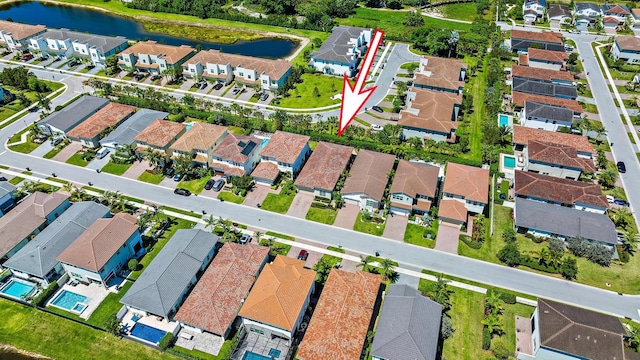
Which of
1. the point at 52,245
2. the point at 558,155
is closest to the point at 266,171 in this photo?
the point at 52,245

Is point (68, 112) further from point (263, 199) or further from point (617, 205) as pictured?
point (617, 205)

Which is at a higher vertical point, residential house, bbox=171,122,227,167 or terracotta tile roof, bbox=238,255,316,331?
residential house, bbox=171,122,227,167

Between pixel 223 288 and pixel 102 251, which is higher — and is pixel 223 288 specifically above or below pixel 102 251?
below

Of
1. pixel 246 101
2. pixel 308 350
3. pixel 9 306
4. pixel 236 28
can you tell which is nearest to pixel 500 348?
pixel 308 350

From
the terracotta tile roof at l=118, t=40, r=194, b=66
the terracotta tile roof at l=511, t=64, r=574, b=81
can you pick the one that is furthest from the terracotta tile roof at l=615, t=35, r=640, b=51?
the terracotta tile roof at l=118, t=40, r=194, b=66

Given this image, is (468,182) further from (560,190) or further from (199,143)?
(199,143)

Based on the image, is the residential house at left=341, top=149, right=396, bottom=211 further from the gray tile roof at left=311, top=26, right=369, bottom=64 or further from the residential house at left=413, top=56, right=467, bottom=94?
the gray tile roof at left=311, top=26, right=369, bottom=64
